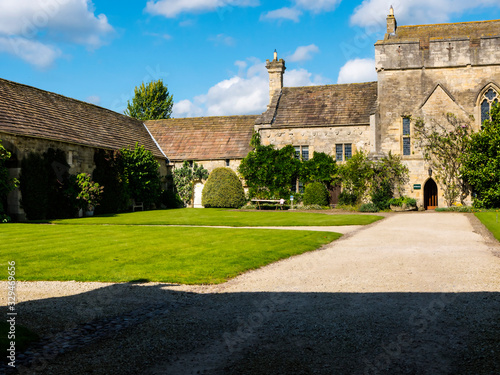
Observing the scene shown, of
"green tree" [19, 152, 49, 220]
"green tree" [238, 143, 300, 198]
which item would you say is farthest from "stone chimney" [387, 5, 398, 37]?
"green tree" [19, 152, 49, 220]

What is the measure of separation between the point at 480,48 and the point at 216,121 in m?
19.6

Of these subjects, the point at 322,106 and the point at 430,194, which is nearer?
the point at 430,194

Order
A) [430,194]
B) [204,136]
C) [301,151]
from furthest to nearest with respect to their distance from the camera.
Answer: [204,136] < [301,151] < [430,194]

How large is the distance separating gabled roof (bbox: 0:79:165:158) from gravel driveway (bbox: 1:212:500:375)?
17707 mm

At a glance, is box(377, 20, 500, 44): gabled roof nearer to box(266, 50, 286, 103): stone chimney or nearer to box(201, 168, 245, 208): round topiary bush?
box(266, 50, 286, 103): stone chimney

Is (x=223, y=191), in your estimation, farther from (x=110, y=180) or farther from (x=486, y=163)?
(x=486, y=163)

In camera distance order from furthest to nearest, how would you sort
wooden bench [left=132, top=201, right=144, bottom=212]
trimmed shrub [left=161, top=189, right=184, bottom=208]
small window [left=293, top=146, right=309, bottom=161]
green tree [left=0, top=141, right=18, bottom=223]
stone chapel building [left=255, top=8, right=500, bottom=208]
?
trimmed shrub [left=161, top=189, right=184, bottom=208]
small window [left=293, top=146, right=309, bottom=161]
wooden bench [left=132, top=201, right=144, bottom=212]
stone chapel building [left=255, top=8, right=500, bottom=208]
green tree [left=0, top=141, right=18, bottom=223]

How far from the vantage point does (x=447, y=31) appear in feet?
101

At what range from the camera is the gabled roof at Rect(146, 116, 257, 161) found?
3444cm

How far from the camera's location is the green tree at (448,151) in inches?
1148

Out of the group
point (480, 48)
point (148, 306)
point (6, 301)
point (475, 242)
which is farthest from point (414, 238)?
point (480, 48)

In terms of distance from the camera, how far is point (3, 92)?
938 inches

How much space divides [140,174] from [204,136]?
7.89 m

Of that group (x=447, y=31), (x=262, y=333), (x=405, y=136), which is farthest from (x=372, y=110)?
(x=262, y=333)
